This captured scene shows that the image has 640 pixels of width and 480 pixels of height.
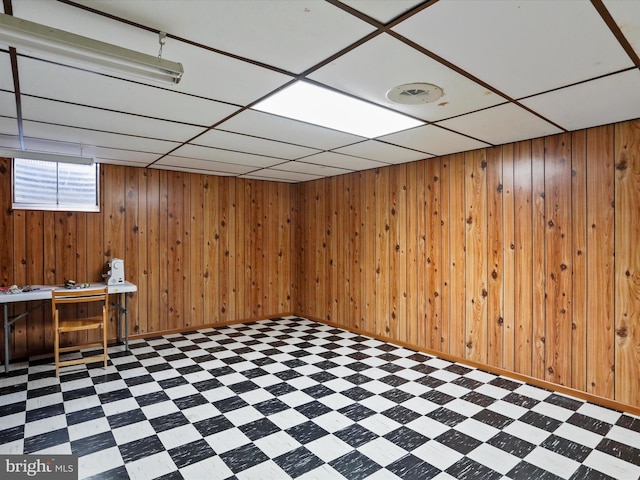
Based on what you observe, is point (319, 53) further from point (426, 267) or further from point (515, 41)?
point (426, 267)

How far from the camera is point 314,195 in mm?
6434

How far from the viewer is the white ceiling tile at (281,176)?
564cm

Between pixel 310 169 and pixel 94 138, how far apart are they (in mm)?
2739

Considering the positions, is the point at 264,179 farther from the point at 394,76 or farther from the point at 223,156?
the point at 394,76

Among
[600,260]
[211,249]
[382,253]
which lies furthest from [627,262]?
[211,249]

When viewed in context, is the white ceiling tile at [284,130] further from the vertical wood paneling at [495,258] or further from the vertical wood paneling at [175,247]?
the vertical wood paneling at [175,247]

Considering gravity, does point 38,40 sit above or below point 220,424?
above

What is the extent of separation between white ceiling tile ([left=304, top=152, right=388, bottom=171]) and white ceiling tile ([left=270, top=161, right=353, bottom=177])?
18 cm

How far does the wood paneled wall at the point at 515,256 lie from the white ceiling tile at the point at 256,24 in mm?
2763

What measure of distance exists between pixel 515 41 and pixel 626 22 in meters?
0.44

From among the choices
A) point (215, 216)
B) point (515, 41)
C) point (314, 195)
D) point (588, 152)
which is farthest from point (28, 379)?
point (588, 152)

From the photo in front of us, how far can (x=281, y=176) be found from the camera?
6.05 metres

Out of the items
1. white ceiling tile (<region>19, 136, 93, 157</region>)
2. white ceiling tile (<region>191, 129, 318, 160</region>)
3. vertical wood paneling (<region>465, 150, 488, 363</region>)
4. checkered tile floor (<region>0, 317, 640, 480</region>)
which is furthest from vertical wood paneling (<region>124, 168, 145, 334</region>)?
vertical wood paneling (<region>465, 150, 488, 363</region>)

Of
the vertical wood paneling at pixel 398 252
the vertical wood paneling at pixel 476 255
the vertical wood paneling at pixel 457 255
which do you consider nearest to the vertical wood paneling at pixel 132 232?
the vertical wood paneling at pixel 398 252
